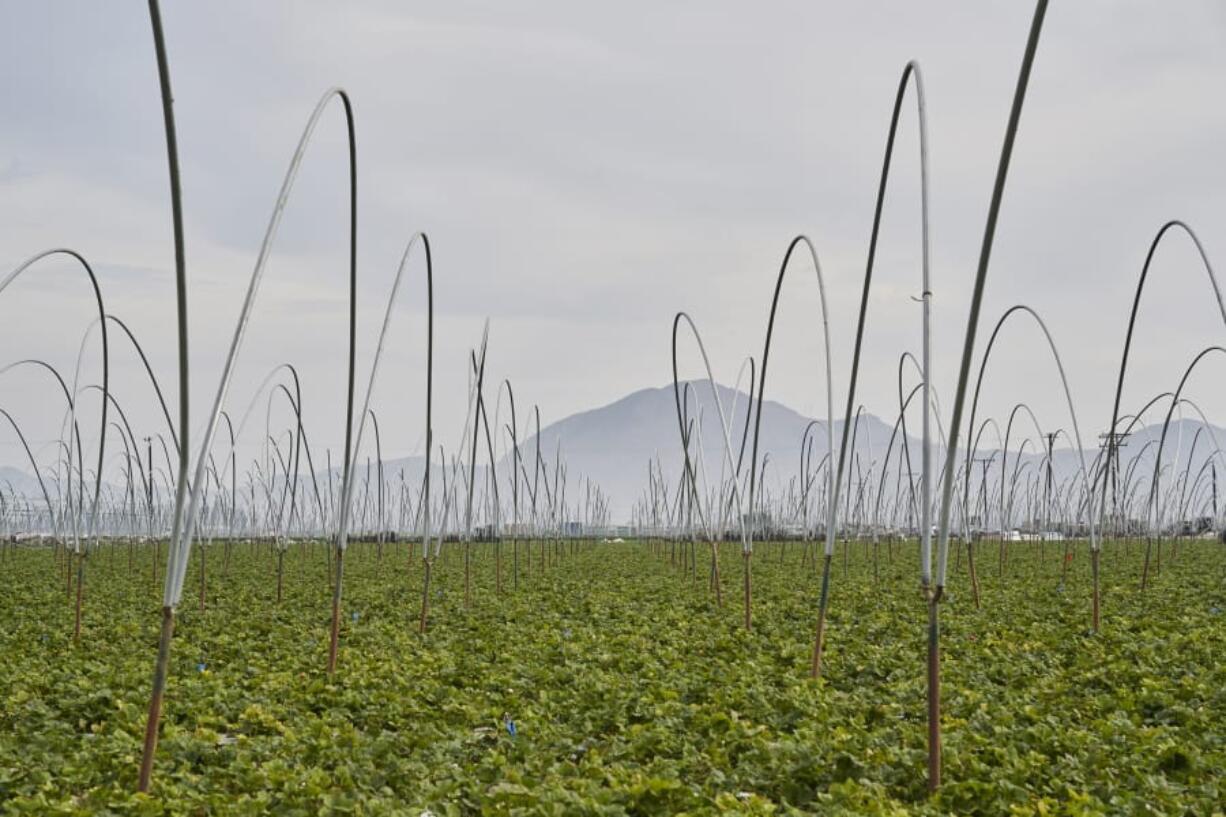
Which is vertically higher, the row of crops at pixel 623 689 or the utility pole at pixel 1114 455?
the utility pole at pixel 1114 455

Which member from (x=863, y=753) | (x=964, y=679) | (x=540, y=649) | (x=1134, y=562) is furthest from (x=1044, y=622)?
(x=1134, y=562)

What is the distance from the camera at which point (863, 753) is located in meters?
8.40

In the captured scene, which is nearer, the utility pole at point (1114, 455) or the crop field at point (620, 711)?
the crop field at point (620, 711)

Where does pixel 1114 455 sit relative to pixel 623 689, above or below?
above

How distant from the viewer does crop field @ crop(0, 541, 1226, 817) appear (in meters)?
7.32

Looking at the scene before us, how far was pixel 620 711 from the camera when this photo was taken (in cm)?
1024

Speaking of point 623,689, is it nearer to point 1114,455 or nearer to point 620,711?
point 620,711

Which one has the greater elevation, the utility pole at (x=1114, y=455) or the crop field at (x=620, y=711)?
the utility pole at (x=1114, y=455)

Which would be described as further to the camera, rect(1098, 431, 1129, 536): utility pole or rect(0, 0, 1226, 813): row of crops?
rect(1098, 431, 1129, 536): utility pole

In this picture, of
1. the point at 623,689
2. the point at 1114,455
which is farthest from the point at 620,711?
the point at 1114,455

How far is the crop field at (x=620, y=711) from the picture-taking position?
7.32m

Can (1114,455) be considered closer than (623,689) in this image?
No

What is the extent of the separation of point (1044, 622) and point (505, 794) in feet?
40.7

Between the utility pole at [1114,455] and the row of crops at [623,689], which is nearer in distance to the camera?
the row of crops at [623,689]
